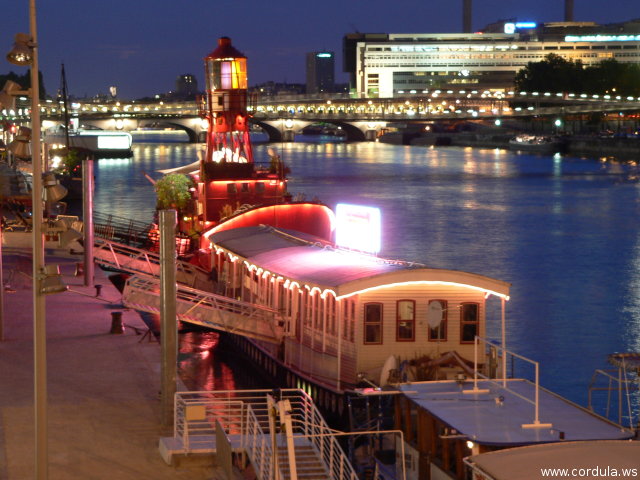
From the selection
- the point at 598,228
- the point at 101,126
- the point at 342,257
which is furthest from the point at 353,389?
the point at 101,126

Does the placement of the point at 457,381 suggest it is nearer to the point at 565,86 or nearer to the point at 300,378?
the point at 300,378

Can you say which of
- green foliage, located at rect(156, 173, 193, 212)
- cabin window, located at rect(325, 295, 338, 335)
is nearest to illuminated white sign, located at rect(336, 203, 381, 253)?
cabin window, located at rect(325, 295, 338, 335)

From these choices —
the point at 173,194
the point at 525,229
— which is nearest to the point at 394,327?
the point at 173,194

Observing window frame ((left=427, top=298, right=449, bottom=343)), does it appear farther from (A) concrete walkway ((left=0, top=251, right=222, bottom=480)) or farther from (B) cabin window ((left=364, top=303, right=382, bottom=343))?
(A) concrete walkway ((left=0, top=251, right=222, bottom=480))

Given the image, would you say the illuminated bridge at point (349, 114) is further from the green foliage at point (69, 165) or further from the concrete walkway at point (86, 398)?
the concrete walkway at point (86, 398)

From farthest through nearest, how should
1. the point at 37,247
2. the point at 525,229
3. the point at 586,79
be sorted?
the point at 586,79 → the point at 525,229 → the point at 37,247

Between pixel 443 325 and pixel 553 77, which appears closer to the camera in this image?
pixel 443 325

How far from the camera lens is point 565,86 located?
136m

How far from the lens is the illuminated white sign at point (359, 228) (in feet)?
62.0

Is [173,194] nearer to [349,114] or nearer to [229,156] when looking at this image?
[229,156]

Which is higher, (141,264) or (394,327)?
(394,327)

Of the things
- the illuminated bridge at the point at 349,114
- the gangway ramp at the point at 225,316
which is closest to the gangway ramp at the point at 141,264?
the gangway ramp at the point at 225,316

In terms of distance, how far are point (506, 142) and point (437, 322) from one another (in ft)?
382

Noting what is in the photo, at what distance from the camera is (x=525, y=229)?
46.2 m
